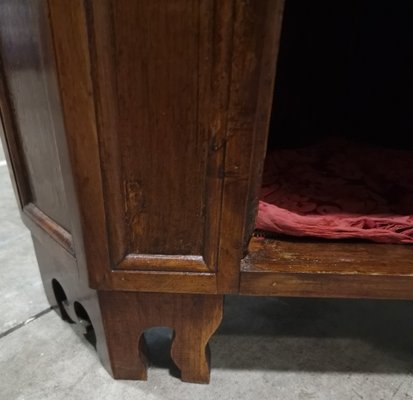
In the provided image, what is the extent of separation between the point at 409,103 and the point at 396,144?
0.40ft

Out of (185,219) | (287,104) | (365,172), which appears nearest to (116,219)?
(185,219)

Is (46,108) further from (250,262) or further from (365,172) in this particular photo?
(365,172)

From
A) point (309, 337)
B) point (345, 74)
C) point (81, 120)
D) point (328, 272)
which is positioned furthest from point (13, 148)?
point (345, 74)

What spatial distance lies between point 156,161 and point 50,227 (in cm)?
29

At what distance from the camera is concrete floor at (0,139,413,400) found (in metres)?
0.71

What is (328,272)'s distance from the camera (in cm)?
57

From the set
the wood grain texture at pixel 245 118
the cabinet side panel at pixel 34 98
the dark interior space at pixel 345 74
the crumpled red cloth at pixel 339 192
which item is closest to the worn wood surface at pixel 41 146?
the cabinet side panel at pixel 34 98

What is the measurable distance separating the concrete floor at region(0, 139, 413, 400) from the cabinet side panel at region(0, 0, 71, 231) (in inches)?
12.6

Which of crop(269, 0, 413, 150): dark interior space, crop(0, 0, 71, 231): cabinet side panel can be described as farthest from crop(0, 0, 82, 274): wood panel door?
crop(269, 0, 413, 150): dark interior space

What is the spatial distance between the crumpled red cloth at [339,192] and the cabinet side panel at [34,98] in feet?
1.16

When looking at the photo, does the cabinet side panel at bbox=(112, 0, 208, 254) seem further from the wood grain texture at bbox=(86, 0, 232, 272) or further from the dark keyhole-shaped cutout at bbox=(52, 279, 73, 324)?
the dark keyhole-shaped cutout at bbox=(52, 279, 73, 324)

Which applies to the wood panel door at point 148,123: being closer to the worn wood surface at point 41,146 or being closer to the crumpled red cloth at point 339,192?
the worn wood surface at point 41,146

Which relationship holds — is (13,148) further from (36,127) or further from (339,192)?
(339,192)

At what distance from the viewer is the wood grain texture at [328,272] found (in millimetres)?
573
